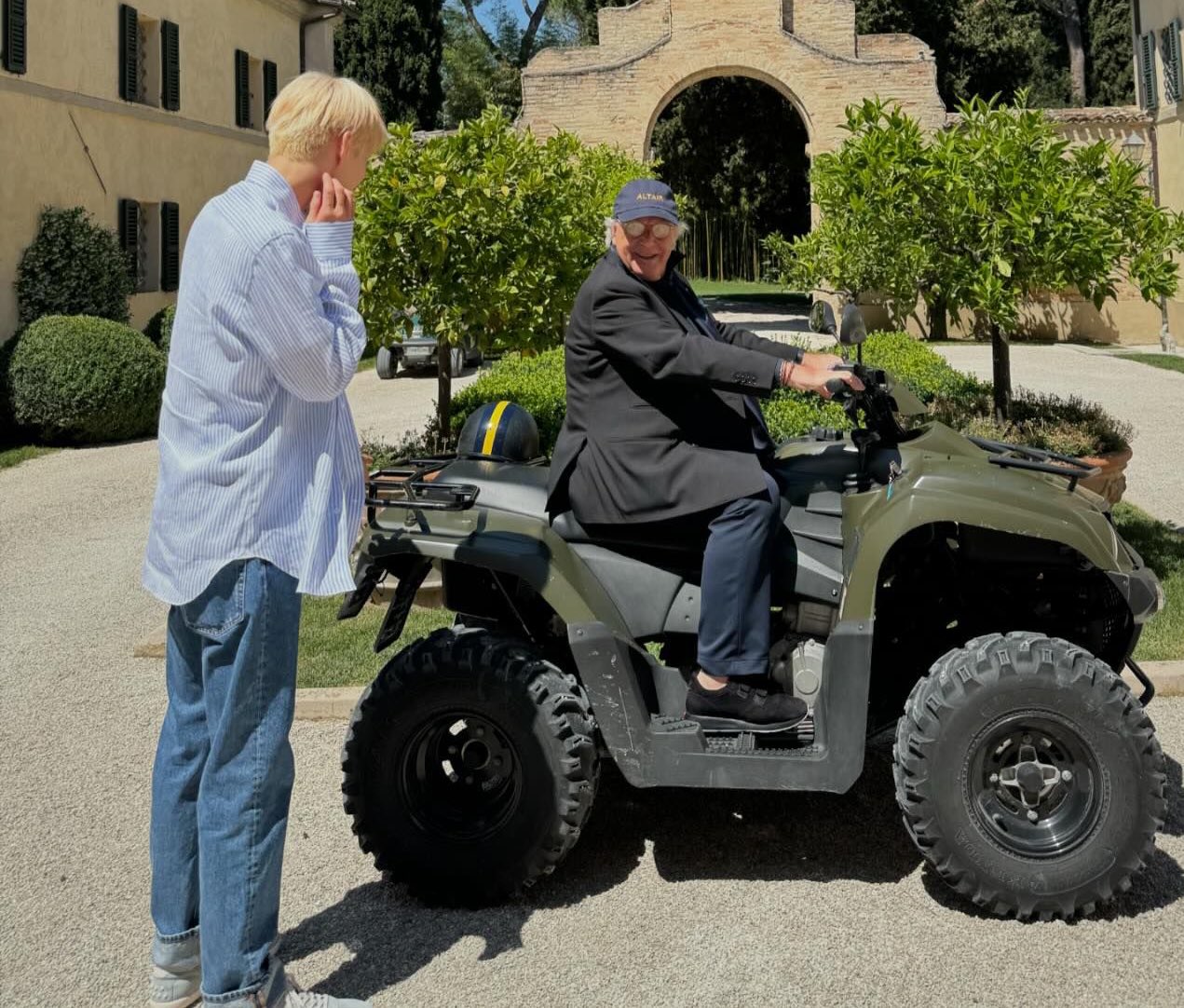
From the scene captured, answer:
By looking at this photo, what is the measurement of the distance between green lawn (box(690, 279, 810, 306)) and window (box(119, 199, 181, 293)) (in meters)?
19.4

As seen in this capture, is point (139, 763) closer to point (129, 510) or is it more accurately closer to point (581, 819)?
point (581, 819)

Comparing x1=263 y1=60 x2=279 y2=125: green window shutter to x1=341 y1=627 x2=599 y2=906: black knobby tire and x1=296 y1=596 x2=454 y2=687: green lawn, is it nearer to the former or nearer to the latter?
x1=296 y1=596 x2=454 y2=687: green lawn

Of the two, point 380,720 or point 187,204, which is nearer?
point 380,720

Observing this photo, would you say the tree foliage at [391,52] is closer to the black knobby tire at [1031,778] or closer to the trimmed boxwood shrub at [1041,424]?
the trimmed boxwood shrub at [1041,424]

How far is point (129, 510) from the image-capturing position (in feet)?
38.0

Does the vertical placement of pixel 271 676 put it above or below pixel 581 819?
above

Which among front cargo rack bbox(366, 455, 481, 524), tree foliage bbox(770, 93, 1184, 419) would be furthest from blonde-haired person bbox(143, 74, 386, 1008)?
tree foliage bbox(770, 93, 1184, 419)

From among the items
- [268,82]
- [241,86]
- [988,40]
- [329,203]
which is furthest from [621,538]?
[988,40]

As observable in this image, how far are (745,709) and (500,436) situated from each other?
1208 millimetres

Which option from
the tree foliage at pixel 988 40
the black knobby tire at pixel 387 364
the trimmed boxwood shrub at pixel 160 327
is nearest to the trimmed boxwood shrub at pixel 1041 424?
the black knobby tire at pixel 387 364

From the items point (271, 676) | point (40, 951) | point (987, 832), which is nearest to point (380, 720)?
point (271, 676)

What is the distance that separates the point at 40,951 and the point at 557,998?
1.46 meters

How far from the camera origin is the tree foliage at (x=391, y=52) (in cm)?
4303

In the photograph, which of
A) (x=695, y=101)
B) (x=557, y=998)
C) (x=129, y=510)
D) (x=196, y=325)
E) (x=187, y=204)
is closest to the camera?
(x=196, y=325)
